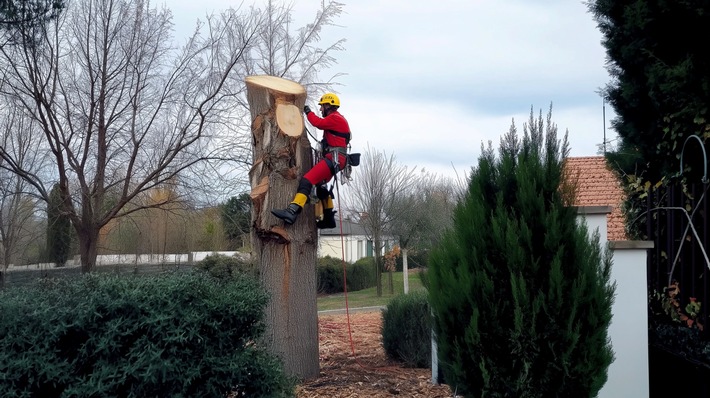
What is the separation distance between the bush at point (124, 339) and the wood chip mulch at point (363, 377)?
231 cm

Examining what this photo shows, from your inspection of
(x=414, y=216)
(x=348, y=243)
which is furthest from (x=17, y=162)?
(x=348, y=243)

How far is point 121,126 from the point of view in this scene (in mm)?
16125

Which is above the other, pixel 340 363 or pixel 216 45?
pixel 216 45

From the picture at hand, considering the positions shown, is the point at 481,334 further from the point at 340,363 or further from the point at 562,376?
the point at 340,363

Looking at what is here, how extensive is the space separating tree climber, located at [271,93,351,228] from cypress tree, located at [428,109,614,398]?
10.0 ft

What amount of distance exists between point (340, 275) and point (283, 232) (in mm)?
27416

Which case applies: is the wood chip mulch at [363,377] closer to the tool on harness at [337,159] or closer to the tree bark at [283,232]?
the tree bark at [283,232]

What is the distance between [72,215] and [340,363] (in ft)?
27.8

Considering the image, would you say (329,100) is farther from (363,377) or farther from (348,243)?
(348,243)

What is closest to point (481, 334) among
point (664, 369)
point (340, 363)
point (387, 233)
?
point (664, 369)

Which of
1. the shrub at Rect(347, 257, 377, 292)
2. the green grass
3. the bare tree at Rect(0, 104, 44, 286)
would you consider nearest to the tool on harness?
the bare tree at Rect(0, 104, 44, 286)

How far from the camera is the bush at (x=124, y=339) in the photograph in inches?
206

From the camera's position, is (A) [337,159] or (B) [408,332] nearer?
(A) [337,159]

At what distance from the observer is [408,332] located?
973 cm
